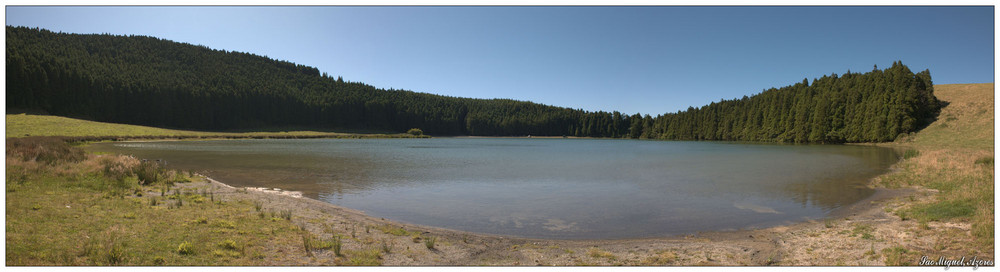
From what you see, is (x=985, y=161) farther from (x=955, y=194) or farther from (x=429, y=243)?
(x=429, y=243)

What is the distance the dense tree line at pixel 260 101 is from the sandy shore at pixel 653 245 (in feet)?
175

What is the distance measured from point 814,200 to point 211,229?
66.6ft

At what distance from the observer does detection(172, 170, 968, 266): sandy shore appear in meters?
8.45

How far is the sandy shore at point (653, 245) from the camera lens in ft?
27.7

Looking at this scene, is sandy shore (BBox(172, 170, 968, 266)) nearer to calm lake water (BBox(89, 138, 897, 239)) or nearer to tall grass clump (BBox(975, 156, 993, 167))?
calm lake water (BBox(89, 138, 897, 239))

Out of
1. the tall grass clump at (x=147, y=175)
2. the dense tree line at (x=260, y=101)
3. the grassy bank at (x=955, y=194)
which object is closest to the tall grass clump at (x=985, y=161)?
the grassy bank at (x=955, y=194)

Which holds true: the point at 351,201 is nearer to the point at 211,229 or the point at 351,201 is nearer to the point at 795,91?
the point at 211,229

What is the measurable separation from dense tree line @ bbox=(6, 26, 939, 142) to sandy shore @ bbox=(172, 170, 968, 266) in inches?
2094

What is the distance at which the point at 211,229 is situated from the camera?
953 centimetres

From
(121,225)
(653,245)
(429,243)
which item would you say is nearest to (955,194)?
(653,245)

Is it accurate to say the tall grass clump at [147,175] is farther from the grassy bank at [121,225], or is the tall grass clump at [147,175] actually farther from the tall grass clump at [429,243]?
the tall grass clump at [429,243]

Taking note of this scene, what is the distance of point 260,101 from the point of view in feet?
563

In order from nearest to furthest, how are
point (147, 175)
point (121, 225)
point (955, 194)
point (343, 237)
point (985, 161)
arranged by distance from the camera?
point (121, 225) → point (343, 237) → point (955, 194) → point (147, 175) → point (985, 161)

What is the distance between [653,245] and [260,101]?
7409 inches
